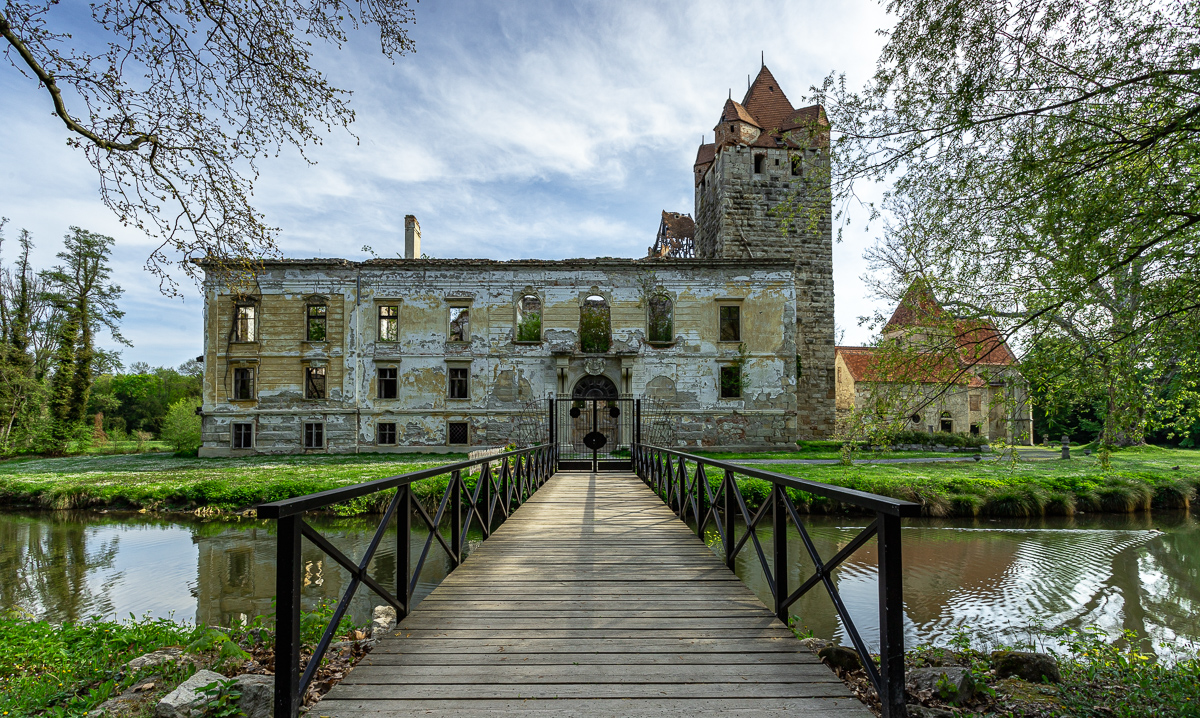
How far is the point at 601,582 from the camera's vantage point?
186 inches

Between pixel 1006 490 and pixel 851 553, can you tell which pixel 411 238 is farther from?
pixel 851 553

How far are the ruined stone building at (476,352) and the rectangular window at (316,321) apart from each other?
50 mm

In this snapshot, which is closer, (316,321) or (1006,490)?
(1006,490)

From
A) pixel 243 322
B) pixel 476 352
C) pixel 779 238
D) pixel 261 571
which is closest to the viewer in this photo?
pixel 261 571

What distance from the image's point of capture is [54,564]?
8922 mm

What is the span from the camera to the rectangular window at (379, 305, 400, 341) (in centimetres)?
2247

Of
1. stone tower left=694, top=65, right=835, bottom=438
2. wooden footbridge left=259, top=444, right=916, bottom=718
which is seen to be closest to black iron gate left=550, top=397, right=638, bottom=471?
stone tower left=694, top=65, right=835, bottom=438

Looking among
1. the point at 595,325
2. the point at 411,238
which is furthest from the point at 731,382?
the point at 411,238

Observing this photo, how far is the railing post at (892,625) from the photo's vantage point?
2.48 meters

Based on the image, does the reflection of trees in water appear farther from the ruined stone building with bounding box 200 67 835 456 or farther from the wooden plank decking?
the ruined stone building with bounding box 200 67 835 456

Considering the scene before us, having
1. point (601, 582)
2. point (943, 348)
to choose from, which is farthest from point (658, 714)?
point (943, 348)

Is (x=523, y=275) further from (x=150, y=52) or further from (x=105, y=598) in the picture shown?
(x=150, y=52)

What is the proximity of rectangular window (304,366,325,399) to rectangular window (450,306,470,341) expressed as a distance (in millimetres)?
4965

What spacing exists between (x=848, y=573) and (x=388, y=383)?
1803 cm
